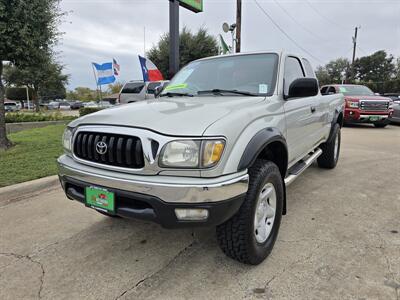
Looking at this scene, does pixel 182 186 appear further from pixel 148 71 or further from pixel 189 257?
pixel 148 71

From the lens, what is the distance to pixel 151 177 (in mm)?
1978

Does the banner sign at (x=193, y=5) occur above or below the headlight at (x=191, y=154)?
above

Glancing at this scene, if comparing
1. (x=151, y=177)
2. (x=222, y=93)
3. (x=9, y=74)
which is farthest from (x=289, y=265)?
(x=9, y=74)

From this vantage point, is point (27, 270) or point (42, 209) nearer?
point (27, 270)

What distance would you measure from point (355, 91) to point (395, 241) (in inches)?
437

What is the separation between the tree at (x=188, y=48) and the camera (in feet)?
85.3

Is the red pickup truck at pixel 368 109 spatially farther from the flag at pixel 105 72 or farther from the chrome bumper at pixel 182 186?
the chrome bumper at pixel 182 186

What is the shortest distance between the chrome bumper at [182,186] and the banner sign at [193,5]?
901 centimetres

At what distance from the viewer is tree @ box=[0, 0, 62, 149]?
19.7 feet

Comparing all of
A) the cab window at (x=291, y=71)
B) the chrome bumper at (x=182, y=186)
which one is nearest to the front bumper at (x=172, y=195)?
the chrome bumper at (x=182, y=186)

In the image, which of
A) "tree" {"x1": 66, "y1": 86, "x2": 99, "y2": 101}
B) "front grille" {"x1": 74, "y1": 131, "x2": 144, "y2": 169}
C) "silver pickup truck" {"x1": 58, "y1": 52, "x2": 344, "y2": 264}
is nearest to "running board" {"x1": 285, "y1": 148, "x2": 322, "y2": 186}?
"silver pickup truck" {"x1": 58, "y1": 52, "x2": 344, "y2": 264}

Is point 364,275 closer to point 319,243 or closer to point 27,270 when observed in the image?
point 319,243

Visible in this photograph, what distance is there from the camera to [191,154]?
1928mm

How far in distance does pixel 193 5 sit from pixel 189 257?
956 cm
